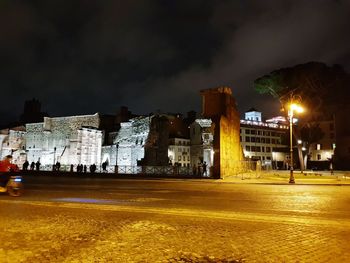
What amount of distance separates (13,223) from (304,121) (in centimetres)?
4030

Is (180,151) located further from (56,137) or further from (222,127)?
(222,127)

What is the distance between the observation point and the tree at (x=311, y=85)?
122 feet

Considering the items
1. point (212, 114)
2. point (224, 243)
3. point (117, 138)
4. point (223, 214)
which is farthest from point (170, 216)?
point (117, 138)

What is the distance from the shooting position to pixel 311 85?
38094 millimetres

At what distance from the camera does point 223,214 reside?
8062mm

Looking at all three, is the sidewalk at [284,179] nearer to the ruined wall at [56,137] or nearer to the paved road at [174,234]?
the paved road at [174,234]

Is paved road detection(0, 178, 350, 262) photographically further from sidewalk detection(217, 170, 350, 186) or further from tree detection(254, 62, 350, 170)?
tree detection(254, 62, 350, 170)

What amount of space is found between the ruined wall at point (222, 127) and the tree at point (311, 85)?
853cm

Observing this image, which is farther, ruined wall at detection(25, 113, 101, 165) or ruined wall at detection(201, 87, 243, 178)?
ruined wall at detection(25, 113, 101, 165)

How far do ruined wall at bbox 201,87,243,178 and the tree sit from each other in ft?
28.0

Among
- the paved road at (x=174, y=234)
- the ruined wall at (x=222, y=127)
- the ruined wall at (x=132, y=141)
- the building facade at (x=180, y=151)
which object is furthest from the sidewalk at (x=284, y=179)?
the building facade at (x=180, y=151)

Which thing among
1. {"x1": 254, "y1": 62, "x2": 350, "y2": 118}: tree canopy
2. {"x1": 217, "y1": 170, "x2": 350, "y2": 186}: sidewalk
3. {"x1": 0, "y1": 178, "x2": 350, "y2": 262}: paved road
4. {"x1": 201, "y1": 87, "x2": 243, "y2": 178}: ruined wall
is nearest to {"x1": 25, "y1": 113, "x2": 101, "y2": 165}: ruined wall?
{"x1": 201, "y1": 87, "x2": 243, "y2": 178}: ruined wall

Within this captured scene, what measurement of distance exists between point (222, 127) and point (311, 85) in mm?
15557

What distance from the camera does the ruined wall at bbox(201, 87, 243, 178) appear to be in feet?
90.2
